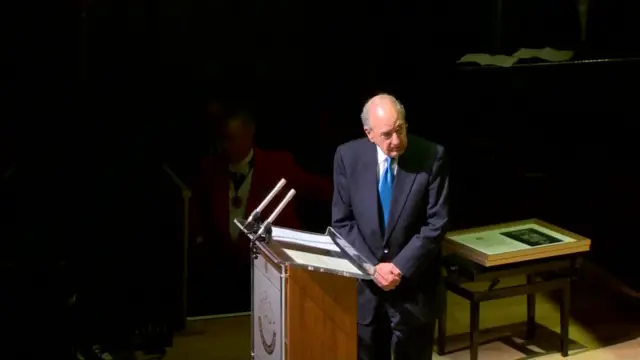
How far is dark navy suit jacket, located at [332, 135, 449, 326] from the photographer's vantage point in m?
3.31

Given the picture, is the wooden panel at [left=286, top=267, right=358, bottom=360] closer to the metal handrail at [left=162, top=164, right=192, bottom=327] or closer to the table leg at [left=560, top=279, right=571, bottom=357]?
the metal handrail at [left=162, top=164, right=192, bottom=327]

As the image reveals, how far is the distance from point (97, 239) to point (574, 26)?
259cm

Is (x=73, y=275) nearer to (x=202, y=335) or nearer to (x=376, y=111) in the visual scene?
(x=202, y=335)

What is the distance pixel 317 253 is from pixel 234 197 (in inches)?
56.3

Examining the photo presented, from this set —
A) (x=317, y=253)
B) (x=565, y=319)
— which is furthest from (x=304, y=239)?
(x=565, y=319)

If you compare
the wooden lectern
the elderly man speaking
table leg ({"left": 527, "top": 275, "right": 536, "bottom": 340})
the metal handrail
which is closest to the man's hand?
the elderly man speaking

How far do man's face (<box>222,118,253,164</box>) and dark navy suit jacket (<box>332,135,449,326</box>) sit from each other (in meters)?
1.04

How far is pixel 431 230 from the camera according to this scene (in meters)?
3.32

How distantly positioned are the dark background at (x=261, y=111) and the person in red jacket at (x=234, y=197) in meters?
0.09

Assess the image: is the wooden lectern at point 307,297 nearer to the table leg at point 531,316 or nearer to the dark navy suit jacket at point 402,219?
the dark navy suit jacket at point 402,219

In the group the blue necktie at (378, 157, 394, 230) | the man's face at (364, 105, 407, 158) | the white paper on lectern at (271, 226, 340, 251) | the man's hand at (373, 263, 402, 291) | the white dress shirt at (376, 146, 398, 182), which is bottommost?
the man's hand at (373, 263, 402, 291)

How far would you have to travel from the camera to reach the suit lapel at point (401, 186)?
3.31 meters

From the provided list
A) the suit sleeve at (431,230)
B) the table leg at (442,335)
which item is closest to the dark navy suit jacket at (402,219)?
the suit sleeve at (431,230)

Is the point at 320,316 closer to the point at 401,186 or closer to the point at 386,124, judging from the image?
the point at 401,186
